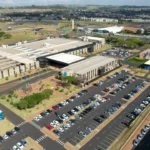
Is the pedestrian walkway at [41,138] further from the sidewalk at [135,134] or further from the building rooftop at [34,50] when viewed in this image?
the building rooftop at [34,50]

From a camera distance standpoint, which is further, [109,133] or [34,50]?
[34,50]

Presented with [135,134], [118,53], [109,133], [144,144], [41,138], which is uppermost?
[118,53]

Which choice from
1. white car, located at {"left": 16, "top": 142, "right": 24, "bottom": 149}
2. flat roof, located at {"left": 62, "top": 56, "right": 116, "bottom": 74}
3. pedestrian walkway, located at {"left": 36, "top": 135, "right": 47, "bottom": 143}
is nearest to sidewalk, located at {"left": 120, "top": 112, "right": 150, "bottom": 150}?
pedestrian walkway, located at {"left": 36, "top": 135, "right": 47, "bottom": 143}

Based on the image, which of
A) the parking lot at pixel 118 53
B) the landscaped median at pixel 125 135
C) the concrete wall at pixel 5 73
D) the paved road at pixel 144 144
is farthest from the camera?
the parking lot at pixel 118 53

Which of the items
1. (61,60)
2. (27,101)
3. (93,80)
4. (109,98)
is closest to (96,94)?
(109,98)

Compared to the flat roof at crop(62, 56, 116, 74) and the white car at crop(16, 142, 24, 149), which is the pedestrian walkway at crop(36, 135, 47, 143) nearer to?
the white car at crop(16, 142, 24, 149)

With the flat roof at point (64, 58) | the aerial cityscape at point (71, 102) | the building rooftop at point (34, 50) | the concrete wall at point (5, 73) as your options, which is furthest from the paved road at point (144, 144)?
the building rooftop at point (34, 50)

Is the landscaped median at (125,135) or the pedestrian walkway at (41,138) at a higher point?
the landscaped median at (125,135)

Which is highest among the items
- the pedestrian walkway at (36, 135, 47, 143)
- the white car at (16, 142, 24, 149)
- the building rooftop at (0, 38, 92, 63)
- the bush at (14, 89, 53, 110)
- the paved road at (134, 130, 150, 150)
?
the building rooftop at (0, 38, 92, 63)

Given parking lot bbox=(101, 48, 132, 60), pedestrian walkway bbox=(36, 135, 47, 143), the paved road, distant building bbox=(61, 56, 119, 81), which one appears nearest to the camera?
the paved road

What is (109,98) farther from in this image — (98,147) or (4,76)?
(4,76)

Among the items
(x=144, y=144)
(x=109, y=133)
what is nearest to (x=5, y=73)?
(x=109, y=133)

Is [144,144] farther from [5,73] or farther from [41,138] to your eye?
[5,73]
